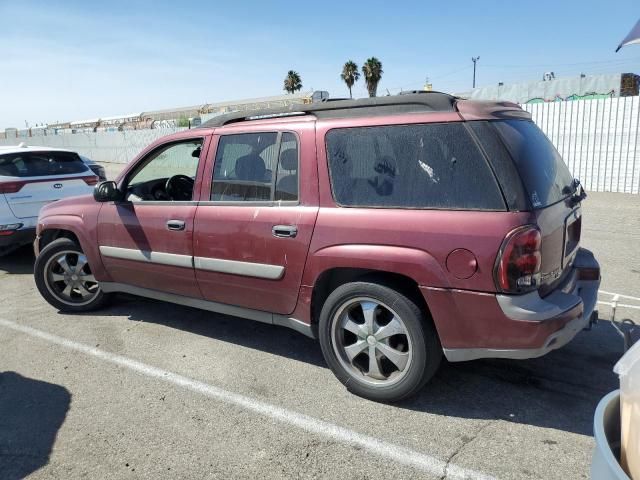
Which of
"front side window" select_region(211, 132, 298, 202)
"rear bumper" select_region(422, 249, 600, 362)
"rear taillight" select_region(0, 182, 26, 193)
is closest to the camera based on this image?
"rear bumper" select_region(422, 249, 600, 362)

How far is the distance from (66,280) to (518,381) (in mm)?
4404

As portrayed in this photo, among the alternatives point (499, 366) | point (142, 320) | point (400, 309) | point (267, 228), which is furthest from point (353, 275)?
point (142, 320)

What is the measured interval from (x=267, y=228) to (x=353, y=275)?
72 cm

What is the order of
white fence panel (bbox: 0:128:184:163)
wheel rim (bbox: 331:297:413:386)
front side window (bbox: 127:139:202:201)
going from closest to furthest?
wheel rim (bbox: 331:297:413:386) < front side window (bbox: 127:139:202:201) < white fence panel (bbox: 0:128:184:163)

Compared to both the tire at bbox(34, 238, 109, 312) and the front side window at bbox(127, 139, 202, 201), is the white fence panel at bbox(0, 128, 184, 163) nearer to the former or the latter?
the tire at bbox(34, 238, 109, 312)

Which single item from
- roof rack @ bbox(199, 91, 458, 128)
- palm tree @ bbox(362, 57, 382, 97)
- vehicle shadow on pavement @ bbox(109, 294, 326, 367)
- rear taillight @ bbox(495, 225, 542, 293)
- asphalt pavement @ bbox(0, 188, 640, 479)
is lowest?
vehicle shadow on pavement @ bbox(109, 294, 326, 367)

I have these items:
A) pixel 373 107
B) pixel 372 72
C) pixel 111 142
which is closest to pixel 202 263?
pixel 373 107

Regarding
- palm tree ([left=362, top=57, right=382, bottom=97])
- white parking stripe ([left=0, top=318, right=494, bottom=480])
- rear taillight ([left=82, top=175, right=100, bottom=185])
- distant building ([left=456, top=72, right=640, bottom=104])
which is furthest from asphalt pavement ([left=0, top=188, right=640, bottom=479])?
palm tree ([left=362, top=57, right=382, bottom=97])

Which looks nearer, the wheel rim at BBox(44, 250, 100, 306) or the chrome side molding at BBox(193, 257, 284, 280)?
the chrome side molding at BBox(193, 257, 284, 280)

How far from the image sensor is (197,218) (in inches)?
158

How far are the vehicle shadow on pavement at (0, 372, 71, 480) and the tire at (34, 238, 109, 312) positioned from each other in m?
1.34

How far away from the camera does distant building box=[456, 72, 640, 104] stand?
74.1ft

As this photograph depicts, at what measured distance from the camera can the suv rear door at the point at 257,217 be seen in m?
3.52

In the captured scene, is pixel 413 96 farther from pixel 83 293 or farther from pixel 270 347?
pixel 83 293
